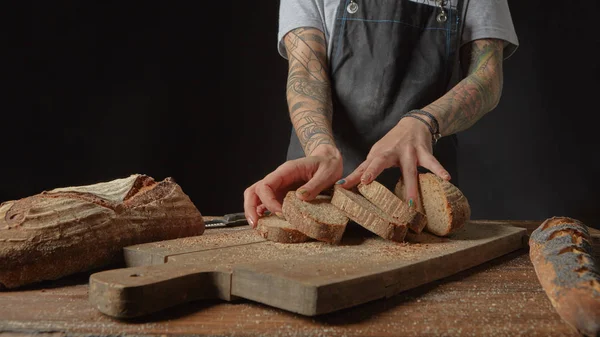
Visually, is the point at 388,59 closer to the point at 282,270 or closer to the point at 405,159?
the point at 405,159

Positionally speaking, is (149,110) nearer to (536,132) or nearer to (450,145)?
(450,145)

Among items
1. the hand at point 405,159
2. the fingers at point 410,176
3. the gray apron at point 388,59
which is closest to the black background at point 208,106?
the gray apron at point 388,59

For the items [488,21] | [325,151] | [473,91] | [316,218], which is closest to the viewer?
[316,218]

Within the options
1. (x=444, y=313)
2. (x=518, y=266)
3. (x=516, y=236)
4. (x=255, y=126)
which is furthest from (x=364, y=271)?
(x=255, y=126)

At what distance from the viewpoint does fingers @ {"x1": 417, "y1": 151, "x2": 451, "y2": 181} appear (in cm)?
203

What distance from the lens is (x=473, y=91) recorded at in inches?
104

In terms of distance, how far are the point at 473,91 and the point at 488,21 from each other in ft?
1.43

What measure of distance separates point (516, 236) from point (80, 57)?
3071 millimetres

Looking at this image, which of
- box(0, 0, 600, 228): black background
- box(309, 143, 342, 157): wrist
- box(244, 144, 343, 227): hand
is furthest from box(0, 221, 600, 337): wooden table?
box(0, 0, 600, 228): black background

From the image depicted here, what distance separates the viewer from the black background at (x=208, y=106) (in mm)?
3592

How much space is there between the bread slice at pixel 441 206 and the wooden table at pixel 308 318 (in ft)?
1.56

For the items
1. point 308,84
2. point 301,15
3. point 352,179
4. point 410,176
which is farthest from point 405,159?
point 301,15

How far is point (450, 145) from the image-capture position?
10.1 feet

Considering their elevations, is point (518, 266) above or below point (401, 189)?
below
